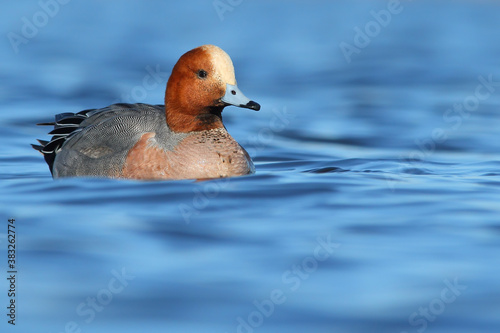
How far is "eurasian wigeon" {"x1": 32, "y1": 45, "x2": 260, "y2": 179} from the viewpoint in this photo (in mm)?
7270

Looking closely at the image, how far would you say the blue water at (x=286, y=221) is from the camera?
466 cm

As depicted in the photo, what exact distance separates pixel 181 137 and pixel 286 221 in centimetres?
154

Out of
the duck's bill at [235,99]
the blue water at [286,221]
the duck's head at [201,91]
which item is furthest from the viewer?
the duck's head at [201,91]

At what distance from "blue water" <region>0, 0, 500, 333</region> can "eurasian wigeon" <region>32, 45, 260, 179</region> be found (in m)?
0.17

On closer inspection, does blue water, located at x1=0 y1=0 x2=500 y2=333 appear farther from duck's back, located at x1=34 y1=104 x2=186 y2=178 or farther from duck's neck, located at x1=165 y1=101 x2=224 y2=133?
duck's neck, located at x1=165 y1=101 x2=224 y2=133

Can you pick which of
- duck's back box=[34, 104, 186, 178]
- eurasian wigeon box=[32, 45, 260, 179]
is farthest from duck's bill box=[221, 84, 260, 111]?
duck's back box=[34, 104, 186, 178]

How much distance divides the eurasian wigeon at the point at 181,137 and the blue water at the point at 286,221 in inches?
6.7

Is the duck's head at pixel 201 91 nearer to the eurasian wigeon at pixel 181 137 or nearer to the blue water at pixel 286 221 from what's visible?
the eurasian wigeon at pixel 181 137

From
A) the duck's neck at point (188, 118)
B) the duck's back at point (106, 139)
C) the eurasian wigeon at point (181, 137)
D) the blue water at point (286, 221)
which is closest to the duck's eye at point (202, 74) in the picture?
the eurasian wigeon at point (181, 137)

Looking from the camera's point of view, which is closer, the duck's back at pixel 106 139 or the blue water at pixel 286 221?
the blue water at pixel 286 221

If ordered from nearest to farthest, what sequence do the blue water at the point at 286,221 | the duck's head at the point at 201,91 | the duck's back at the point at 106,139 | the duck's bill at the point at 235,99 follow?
the blue water at the point at 286,221, the duck's bill at the point at 235,99, the duck's head at the point at 201,91, the duck's back at the point at 106,139

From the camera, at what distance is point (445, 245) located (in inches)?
226

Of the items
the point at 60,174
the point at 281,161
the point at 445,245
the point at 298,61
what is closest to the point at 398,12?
the point at 298,61

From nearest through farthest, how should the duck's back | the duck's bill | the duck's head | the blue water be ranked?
1. the blue water
2. the duck's bill
3. the duck's head
4. the duck's back
